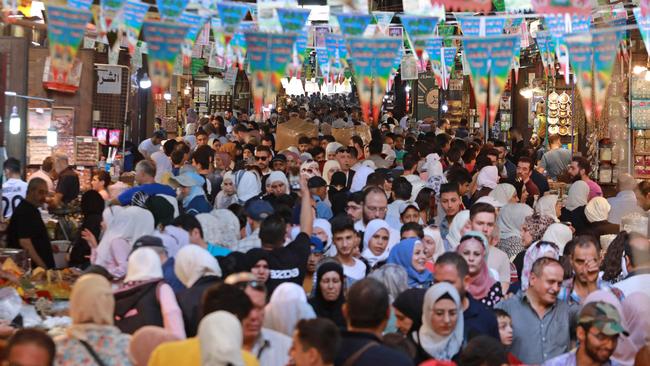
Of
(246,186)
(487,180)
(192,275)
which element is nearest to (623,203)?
(487,180)

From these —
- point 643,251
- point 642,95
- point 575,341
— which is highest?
point 642,95

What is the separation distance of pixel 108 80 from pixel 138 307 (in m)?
14.0

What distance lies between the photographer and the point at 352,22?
40.4 feet

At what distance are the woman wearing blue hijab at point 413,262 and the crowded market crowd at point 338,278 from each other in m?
0.01

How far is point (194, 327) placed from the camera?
752 centimetres

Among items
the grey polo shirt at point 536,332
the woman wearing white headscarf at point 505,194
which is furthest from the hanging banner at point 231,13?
the grey polo shirt at point 536,332

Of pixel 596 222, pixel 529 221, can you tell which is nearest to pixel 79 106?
pixel 596 222

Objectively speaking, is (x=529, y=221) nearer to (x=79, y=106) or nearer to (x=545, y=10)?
(x=545, y=10)

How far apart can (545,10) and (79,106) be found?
36.9ft

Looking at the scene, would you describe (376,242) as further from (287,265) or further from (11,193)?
(11,193)

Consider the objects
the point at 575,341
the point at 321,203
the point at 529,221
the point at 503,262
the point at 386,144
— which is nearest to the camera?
the point at 575,341

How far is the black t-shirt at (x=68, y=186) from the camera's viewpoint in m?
15.6

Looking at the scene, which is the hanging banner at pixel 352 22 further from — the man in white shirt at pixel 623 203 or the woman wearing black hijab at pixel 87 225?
the man in white shirt at pixel 623 203

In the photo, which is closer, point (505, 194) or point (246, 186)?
point (505, 194)
